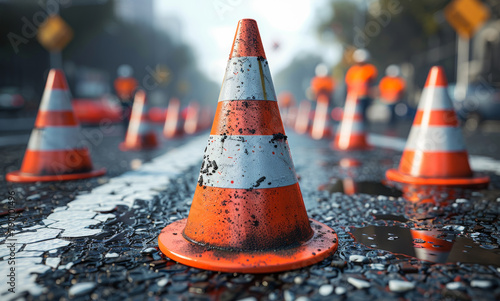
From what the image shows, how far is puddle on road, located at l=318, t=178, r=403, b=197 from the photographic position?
406 cm

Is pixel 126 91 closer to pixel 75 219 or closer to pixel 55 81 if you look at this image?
pixel 55 81

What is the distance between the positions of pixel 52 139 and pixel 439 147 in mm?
4433

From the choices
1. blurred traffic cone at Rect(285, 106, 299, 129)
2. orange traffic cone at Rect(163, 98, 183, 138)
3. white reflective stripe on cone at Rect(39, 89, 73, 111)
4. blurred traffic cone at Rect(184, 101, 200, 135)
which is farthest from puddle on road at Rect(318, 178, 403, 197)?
blurred traffic cone at Rect(285, 106, 299, 129)

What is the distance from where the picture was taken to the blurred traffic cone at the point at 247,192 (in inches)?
83.0

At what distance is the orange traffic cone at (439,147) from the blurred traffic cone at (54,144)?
154 inches

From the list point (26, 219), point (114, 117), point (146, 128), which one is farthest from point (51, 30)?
point (26, 219)

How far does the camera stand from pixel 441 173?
4.44 meters

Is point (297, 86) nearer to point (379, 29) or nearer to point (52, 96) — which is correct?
point (379, 29)

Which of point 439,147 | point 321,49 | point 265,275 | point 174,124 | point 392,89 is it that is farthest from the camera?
point 321,49

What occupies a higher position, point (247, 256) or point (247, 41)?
point (247, 41)

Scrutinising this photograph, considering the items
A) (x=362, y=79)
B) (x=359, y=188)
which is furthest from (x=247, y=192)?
(x=362, y=79)

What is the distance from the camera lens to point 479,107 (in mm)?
16234

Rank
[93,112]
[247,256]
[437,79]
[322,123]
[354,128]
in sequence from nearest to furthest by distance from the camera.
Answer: [247,256] → [437,79] → [354,128] → [322,123] → [93,112]

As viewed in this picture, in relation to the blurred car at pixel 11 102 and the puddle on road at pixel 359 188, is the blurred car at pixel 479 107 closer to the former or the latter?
the puddle on road at pixel 359 188
